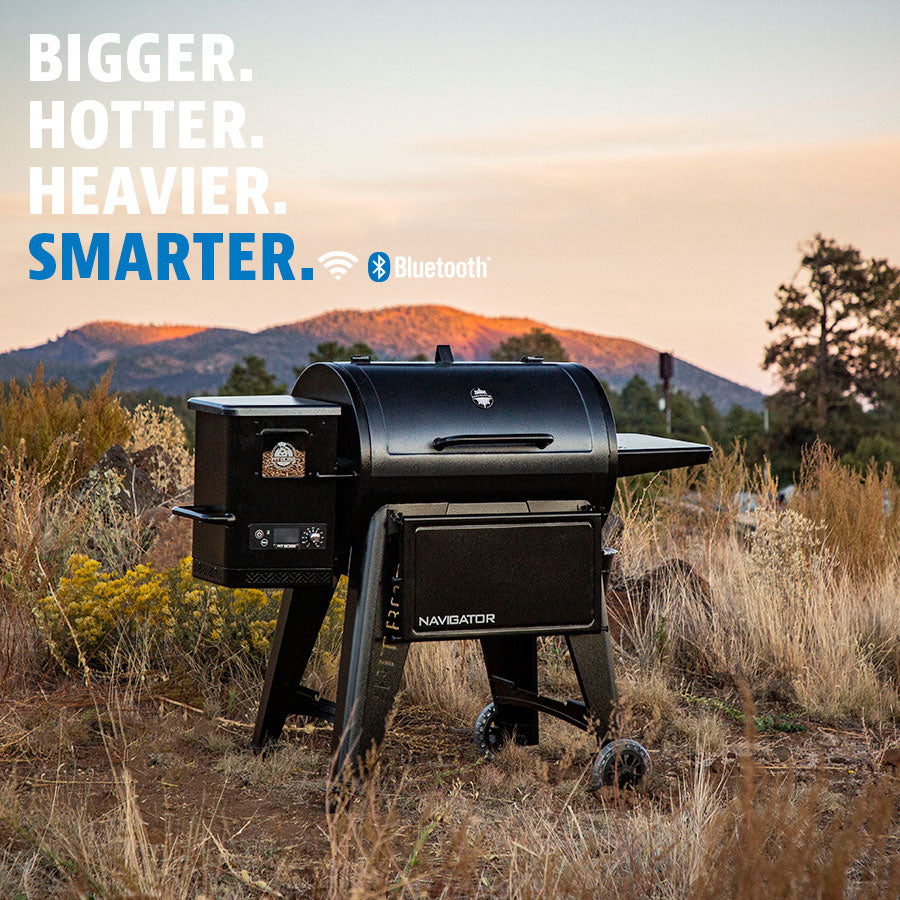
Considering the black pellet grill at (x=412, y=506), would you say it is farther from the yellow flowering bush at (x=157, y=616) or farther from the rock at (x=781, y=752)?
the yellow flowering bush at (x=157, y=616)

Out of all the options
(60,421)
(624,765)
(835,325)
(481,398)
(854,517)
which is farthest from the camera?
(835,325)

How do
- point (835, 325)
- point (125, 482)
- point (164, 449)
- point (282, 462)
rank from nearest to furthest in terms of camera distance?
point (282, 462)
point (125, 482)
point (164, 449)
point (835, 325)

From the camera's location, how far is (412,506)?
3.64m

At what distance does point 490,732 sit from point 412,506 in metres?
1.23

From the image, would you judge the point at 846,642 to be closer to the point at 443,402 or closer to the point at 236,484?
the point at 443,402

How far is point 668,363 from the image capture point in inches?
1469

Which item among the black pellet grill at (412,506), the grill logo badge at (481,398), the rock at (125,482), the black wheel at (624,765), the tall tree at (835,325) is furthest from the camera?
the tall tree at (835,325)

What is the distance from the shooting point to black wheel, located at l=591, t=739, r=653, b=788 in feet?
12.8

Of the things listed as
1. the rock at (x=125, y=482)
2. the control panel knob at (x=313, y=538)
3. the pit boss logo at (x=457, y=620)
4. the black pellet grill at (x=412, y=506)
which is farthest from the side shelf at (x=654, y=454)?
the rock at (x=125, y=482)

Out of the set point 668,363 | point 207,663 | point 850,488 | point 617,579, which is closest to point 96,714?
point 207,663

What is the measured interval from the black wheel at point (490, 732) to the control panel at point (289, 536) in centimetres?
114

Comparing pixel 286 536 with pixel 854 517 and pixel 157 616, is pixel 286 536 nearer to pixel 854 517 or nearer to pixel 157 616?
pixel 157 616

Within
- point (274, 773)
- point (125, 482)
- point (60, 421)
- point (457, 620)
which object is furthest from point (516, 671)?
point (60, 421)

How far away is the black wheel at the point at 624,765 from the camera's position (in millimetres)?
3891
